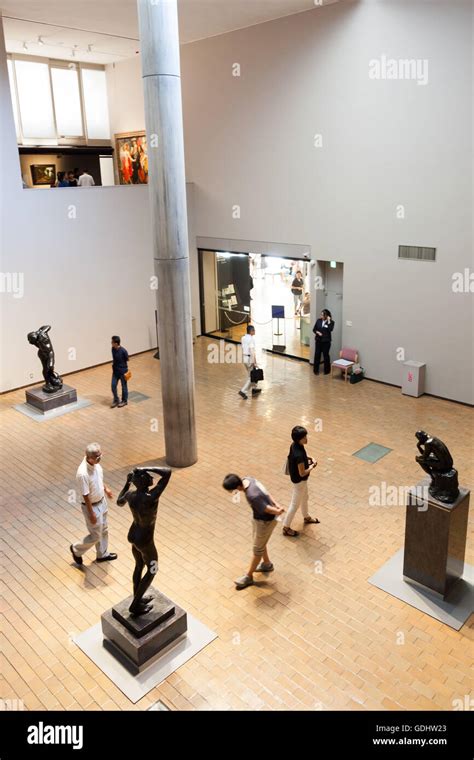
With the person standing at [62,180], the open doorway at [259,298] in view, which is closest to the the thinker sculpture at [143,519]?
the open doorway at [259,298]

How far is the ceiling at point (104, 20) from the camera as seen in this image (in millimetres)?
12273

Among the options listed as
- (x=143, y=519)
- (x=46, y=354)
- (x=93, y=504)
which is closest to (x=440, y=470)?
(x=143, y=519)

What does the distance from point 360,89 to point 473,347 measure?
19.2 ft

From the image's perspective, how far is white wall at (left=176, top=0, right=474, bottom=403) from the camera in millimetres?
11367

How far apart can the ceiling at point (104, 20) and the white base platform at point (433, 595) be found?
1139 cm

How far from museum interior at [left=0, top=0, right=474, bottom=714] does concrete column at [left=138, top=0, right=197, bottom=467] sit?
41mm

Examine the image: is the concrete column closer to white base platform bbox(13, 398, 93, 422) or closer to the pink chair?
white base platform bbox(13, 398, 93, 422)

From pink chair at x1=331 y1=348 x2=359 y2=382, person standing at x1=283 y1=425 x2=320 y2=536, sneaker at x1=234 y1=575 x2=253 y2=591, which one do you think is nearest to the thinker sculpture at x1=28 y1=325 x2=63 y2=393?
pink chair at x1=331 y1=348 x2=359 y2=382

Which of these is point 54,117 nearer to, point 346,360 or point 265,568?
point 346,360

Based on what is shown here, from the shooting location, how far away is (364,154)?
12.7 metres

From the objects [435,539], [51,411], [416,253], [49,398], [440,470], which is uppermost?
[416,253]

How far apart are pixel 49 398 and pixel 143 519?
748cm

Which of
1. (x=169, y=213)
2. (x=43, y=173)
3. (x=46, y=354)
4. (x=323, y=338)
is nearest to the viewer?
(x=169, y=213)

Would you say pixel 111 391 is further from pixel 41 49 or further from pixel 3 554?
pixel 41 49
